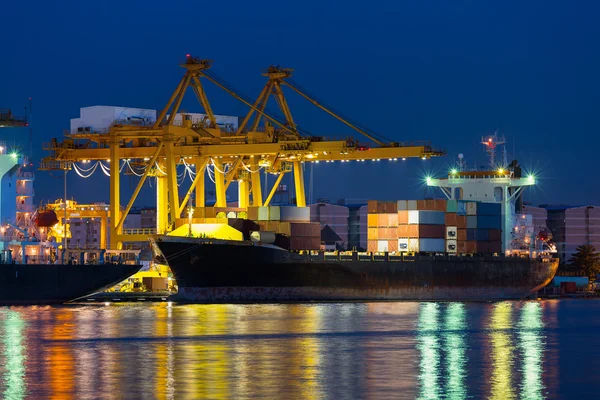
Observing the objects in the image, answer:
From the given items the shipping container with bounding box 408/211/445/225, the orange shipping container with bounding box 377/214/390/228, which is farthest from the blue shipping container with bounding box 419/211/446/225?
the orange shipping container with bounding box 377/214/390/228

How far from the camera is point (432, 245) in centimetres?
6050

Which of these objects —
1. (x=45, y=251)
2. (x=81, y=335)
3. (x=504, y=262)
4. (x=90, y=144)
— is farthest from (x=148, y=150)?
(x=81, y=335)

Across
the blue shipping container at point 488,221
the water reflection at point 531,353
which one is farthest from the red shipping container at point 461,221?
the water reflection at point 531,353

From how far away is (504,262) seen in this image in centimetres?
6469

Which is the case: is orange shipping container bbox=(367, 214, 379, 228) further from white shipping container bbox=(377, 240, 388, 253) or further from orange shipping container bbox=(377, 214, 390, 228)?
white shipping container bbox=(377, 240, 388, 253)

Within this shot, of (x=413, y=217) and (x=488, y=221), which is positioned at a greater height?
(x=413, y=217)

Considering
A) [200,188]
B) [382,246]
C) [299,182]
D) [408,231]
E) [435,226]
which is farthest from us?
[299,182]

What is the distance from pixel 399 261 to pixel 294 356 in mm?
34024

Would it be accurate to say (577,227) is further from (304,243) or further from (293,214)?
(304,243)

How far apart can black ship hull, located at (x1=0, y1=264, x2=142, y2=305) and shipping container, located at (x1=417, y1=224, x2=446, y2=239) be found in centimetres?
1651

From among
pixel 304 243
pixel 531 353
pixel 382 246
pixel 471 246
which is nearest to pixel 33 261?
pixel 304 243

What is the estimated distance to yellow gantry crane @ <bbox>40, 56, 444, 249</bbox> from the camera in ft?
192

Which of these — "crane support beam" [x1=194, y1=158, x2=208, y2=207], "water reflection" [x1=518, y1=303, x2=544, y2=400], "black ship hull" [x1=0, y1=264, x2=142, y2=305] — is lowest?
"water reflection" [x1=518, y1=303, x2=544, y2=400]

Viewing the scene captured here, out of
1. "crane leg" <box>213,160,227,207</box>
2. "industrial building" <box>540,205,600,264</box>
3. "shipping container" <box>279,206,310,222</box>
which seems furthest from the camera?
"industrial building" <box>540,205,600,264</box>
